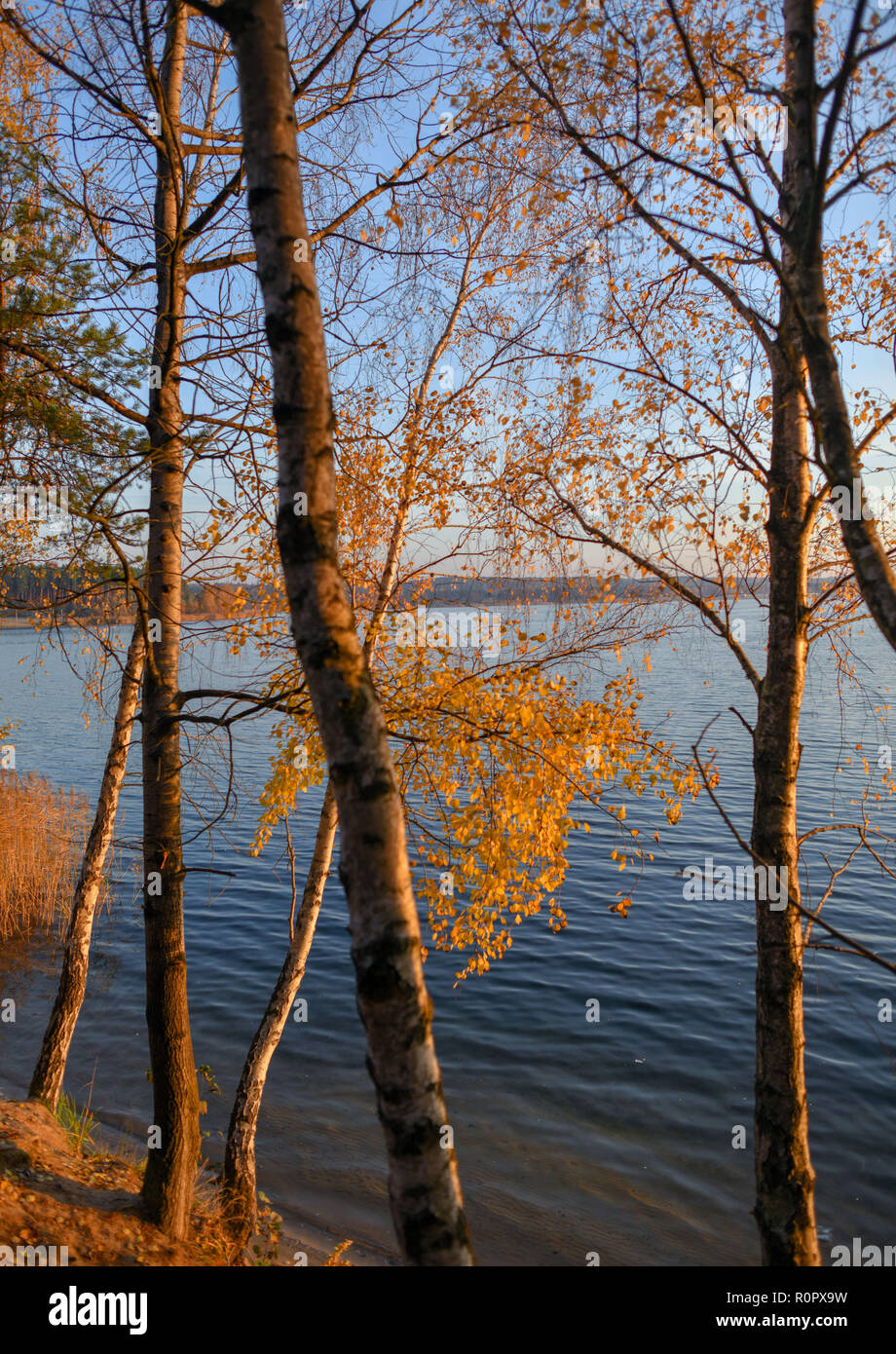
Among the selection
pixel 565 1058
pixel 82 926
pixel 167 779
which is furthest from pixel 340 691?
pixel 565 1058

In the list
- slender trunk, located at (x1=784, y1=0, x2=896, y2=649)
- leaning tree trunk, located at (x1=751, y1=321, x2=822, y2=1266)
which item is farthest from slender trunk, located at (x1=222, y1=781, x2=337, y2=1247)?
slender trunk, located at (x1=784, y1=0, x2=896, y2=649)

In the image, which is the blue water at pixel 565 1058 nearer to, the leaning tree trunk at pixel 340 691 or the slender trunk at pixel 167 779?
the slender trunk at pixel 167 779

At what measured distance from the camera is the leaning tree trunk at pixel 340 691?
3.15 meters

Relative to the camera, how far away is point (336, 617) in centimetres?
345

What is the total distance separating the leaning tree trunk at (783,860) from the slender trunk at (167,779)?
13.4 ft

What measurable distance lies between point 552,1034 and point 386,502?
914 centimetres

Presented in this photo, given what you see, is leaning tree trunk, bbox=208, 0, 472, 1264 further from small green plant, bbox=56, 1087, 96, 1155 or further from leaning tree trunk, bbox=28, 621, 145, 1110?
small green plant, bbox=56, 1087, 96, 1155

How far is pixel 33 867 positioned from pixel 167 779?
1277 cm

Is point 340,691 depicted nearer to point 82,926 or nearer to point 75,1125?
point 82,926

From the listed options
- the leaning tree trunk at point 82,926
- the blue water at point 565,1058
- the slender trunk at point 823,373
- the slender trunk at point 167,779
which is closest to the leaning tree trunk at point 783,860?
the slender trunk at point 823,373

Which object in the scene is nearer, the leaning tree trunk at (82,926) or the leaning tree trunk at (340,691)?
the leaning tree trunk at (340,691)

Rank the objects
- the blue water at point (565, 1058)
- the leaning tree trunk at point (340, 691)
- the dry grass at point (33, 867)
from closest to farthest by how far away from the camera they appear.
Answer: the leaning tree trunk at point (340, 691) → the blue water at point (565, 1058) → the dry grass at point (33, 867)

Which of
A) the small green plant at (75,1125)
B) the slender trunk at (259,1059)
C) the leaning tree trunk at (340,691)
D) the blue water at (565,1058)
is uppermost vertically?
the leaning tree trunk at (340,691)

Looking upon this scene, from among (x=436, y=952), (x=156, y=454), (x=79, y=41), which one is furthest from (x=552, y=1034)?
(x=79, y=41)
